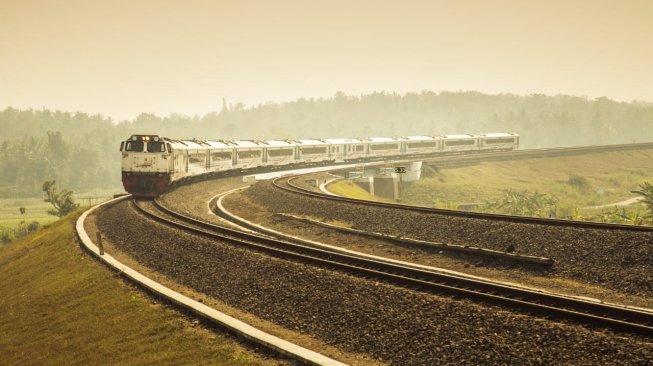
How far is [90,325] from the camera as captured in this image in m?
15.1

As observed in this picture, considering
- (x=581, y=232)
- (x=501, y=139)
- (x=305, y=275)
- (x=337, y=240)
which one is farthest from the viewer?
(x=501, y=139)

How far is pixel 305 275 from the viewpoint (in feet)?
52.8

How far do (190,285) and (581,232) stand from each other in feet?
40.4

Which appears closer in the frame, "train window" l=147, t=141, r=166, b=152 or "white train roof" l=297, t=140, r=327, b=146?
"train window" l=147, t=141, r=166, b=152

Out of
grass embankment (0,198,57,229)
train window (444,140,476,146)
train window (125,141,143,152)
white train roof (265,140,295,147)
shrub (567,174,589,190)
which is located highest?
train window (125,141,143,152)

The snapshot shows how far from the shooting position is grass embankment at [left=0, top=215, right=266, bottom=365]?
11984mm

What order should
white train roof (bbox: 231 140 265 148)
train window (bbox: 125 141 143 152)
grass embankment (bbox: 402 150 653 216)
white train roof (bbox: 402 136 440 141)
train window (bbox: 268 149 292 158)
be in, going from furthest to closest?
white train roof (bbox: 402 136 440 141), grass embankment (bbox: 402 150 653 216), train window (bbox: 268 149 292 158), white train roof (bbox: 231 140 265 148), train window (bbox: 125 141 143 152)

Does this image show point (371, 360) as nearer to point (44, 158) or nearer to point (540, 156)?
point (540, 156)

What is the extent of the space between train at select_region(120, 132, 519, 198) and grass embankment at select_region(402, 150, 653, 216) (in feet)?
28.1

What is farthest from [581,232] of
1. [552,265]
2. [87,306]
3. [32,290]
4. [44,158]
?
[44,158]

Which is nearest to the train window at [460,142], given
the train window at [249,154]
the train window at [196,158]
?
the train window at [249,154]

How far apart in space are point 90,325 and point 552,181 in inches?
2987

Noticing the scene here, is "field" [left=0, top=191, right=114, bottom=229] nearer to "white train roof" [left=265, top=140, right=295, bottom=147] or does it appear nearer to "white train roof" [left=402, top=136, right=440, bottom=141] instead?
"white train roof" [left=265, top=140, right=295, bottom=147]

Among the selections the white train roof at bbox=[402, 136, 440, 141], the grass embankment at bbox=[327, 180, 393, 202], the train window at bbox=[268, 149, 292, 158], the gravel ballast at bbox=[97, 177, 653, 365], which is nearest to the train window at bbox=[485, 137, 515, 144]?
Result: the white train roof at bbox=[402, 136, 440, 141]
